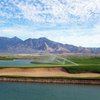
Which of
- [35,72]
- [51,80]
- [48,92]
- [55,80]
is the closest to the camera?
[48,92]

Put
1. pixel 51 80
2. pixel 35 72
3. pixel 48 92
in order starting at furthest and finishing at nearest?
pixel 35 72, pixel 51 80, pixel 48 92

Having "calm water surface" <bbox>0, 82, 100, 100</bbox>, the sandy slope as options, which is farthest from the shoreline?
the sandy slope

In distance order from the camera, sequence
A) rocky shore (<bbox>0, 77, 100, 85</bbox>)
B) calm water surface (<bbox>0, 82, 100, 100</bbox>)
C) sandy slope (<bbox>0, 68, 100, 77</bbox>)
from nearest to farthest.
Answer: calm water surface (<bbox>0, 82, 100, 100</bbox>), rocky shore (<bbox>0, 77, 100, 85</bbox>), sandy slope (<bbox>0, 68, 100, 77</bbox>)

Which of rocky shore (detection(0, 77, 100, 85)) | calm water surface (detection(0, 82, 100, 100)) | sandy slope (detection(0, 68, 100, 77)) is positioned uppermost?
sandy slope (detection(0, 68, 100, 77))

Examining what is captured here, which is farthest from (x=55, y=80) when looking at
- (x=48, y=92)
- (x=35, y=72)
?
(x=48, y=92)

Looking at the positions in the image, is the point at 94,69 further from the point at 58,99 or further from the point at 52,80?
the point at 58,99

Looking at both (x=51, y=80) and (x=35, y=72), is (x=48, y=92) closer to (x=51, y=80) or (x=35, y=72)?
(x=51, y=80)

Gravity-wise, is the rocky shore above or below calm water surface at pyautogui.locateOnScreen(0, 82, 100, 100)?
above

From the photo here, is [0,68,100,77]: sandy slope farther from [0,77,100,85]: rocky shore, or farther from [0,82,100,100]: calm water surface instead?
[0,82,100,100]: calm water surface

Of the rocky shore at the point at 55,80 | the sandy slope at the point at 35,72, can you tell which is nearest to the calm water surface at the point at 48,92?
the rocky shore at the point at 55,80
